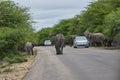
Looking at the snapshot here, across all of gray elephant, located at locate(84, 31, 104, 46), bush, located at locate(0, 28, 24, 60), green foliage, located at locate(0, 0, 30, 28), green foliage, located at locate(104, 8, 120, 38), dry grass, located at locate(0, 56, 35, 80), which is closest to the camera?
dry grass, located at locate(0, 56, 35, 80)

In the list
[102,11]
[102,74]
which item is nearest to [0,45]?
[102,74]

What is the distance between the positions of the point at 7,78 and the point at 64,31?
380 ft

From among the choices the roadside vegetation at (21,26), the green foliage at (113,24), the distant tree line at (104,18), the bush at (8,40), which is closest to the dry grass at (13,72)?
the roadside vegetation at (21,26)

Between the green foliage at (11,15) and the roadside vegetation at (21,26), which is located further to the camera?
→ the green foliage at (11,15)

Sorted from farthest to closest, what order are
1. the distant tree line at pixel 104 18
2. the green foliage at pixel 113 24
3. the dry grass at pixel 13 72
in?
the distant tree line at pixel 104 18 < the green foliage at pixel 113 24 < the dry grass at pixel 13 72

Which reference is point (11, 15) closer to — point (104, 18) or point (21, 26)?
point (21, 26)

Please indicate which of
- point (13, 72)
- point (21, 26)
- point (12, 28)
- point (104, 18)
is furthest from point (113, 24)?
point (13, 72)

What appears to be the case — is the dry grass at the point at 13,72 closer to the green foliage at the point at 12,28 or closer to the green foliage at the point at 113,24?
the green foliage at the point at 12,28

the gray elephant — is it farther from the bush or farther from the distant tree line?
the bush

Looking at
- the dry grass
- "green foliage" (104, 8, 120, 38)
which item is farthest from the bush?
"green foliage" (104, 8, 120, 38)

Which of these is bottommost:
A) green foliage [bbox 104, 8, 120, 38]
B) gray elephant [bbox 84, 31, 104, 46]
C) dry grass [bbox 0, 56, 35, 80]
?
gray elephant [bbox 84, 31, 104, 46]

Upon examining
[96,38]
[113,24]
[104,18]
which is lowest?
[96,38]

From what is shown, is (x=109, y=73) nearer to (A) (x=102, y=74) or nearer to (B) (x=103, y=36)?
(A) (x=102, y=74)

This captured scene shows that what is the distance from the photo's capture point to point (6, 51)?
38.0 meters
